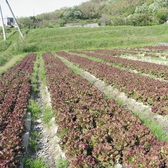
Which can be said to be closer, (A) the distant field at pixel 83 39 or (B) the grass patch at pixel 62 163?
(B) the grass patch at pixel 62 163

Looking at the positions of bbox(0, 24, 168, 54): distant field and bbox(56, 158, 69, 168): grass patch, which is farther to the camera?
bbox(0, 24, 168, 54): distant field

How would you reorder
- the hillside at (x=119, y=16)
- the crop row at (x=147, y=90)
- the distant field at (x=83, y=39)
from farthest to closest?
the hillside at (x=119, y=16) → the distant field at (x=83, y=39) → the crop row at (x=147, y=90)

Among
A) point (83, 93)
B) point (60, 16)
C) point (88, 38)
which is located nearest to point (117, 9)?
point (60, 16)

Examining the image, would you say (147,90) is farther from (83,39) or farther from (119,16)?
(119,16)

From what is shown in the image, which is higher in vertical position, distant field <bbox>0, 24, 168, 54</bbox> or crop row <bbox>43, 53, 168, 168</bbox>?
crop row <bbox>43, 53, 168, 168</bbox>

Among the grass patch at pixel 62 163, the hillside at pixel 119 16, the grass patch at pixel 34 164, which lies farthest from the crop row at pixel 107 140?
the hillside at pixel 119 16

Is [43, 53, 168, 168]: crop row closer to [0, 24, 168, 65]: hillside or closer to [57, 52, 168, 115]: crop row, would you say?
[57, 52, 168, 115]: crop row

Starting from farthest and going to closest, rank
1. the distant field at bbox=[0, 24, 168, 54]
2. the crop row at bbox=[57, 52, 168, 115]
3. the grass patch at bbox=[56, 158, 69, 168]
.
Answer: the distant field at bbox=[0, 24, 168, 54] → the crop row at bbox=[57, 52, 168, 115] → the grass patch at bbox=[56, 158, 69, 168]

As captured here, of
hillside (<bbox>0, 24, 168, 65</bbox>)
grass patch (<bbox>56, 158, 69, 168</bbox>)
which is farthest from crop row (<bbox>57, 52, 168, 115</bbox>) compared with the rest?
hillside (<bbox>0, 24, 168, 65</bbox>)

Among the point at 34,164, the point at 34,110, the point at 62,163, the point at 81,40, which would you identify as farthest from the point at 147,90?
the point at 81,40

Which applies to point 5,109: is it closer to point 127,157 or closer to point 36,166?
point 36,166

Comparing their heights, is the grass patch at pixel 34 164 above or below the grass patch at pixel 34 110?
above

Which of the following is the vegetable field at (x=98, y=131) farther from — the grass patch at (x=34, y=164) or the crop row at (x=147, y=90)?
the grass patch at (x=34, y=164)

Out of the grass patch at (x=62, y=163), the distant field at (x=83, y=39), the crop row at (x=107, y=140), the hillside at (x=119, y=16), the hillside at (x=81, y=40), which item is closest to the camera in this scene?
the crop row at (x=107, y=140)
